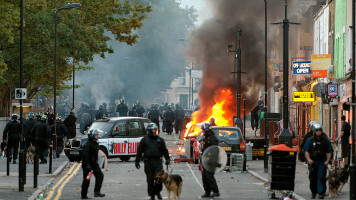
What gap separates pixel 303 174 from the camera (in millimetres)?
26172

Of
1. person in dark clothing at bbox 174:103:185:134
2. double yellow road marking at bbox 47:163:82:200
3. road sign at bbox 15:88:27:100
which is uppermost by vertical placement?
road sign at bbox 15:88:27:100

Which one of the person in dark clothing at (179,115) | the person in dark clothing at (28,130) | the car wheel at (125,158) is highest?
the person in dark clothing at (179,115)

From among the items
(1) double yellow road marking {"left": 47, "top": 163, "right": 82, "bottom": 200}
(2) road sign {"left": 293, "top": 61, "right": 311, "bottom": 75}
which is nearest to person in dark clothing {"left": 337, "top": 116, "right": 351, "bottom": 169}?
(1) double yellow road marking {"left": 47, "top": 163, "right": 82, "bottom": 200}

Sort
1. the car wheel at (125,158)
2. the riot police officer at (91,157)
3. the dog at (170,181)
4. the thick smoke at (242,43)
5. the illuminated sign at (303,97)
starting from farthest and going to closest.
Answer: the thick smoke at (242,43) → the illuminated sign at (303,97) → the car wheel at (125,158) → the riot police officer at (91,157) → the dog at (170,181)

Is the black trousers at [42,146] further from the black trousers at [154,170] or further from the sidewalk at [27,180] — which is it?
the black trousers at [154,170]

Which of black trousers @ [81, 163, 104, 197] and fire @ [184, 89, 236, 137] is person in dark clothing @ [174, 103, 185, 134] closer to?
fire @ [184, 89, 236, 137]

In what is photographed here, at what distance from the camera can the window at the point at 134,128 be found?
31.2 m

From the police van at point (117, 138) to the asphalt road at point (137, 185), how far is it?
1.31 m

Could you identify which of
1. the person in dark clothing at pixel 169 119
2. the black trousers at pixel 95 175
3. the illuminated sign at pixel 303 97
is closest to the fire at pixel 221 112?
the person in dark clothing at pixel 169 119

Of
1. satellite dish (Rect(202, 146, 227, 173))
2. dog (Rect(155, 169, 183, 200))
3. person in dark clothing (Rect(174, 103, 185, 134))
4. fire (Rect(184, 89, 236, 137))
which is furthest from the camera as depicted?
person in dark clothing (Rect(174, 103, 185, 134))

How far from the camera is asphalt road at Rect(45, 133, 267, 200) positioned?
63.2 feet

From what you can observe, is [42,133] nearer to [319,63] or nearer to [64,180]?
[64,180]

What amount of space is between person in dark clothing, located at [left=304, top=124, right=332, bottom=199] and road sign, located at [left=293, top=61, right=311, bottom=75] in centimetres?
1955

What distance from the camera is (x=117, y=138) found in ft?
101
